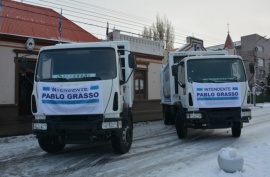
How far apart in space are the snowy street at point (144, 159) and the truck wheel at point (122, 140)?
0.55 ft

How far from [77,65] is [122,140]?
2247 mm

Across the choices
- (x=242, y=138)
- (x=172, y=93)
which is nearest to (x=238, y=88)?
(x=242, y=138)

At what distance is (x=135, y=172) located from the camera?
672 centimetres

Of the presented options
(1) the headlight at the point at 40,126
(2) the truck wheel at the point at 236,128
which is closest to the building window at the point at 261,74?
(2) the truck wheel at the point at 236,128

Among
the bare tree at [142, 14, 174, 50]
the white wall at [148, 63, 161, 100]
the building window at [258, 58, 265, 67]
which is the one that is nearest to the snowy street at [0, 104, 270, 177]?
the white wall at [148, 63, 161, 100]

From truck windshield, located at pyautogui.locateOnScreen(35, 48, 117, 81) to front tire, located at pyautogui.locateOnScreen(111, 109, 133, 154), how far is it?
1.54m

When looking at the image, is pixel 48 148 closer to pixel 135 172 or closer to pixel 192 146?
pixel 135 172

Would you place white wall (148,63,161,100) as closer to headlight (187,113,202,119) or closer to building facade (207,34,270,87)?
headlight (187,113,202,119)

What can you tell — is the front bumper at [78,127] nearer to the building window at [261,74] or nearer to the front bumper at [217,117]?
the front bumper at [217,117]

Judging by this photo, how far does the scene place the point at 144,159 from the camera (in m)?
7.94

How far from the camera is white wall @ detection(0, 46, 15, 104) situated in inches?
514

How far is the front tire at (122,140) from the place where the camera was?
8091mm

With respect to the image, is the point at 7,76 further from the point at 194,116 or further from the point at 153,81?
the point at 153,81

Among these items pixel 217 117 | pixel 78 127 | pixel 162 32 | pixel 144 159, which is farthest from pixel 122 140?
pixel 162 32
